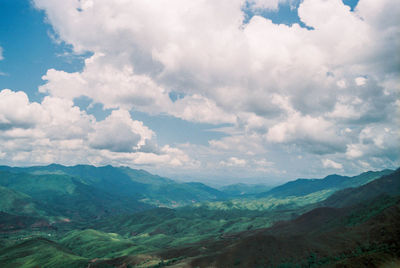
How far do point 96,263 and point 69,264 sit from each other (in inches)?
994

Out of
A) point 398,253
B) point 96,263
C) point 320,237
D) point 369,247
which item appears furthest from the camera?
point 96,263

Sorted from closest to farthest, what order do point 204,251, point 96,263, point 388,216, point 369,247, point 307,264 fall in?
1. point 369,247
2. point 307,264
3. point 388,216
4. point 204,251
5. point 96,263

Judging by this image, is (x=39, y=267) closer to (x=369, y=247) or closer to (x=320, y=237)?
(x=320, y=237)

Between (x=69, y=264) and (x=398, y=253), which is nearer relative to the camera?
(x=398, y=253)

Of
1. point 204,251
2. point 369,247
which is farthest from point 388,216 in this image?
point 204,251

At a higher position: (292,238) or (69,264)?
(292,238)

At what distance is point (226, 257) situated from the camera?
126m

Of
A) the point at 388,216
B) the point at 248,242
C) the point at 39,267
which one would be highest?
the point at 388,216

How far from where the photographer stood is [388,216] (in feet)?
364

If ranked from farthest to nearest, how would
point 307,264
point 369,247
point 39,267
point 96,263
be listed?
1. point 39,267
2. point 96,263
3. point 307,264
4. point 369,247

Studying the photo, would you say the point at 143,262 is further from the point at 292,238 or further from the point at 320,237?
the point at 320,237

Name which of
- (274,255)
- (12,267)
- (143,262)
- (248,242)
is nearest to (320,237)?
(274,255)

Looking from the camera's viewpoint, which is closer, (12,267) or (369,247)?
(369,247)

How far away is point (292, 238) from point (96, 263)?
123791 millimetres
